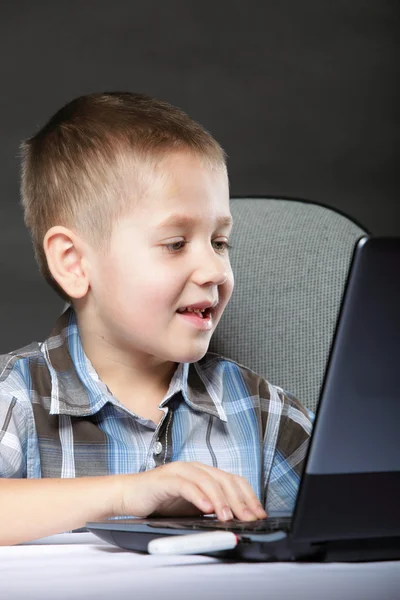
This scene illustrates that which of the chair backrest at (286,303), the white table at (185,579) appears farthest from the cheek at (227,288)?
the white table at (185,579)

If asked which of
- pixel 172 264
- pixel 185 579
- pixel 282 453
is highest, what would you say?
pixel 172 264

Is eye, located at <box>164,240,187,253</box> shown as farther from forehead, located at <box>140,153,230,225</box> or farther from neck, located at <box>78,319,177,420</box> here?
neck, located at <box>78,319,177,420</box>

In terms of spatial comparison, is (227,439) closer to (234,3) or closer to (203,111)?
(203,111)

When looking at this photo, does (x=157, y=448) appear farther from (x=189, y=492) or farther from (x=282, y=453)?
(x=189, y=492)

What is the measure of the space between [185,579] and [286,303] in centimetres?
83

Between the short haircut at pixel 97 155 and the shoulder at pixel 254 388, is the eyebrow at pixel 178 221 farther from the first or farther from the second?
the shoulder at pixel 254 388

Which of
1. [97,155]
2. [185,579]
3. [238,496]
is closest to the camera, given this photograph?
[185,579]

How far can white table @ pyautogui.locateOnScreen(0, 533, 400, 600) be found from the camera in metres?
0.53

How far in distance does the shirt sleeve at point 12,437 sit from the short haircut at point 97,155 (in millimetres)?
229

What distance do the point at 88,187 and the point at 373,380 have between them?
694 millimetres

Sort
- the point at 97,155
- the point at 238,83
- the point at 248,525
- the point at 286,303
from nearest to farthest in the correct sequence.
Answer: the point at 248,525, the point at 97,155, the point at 286,303, the point at 238,83

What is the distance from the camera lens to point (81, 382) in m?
1.15

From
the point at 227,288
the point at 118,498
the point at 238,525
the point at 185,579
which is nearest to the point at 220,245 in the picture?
the point at 227,288

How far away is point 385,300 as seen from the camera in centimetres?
56
